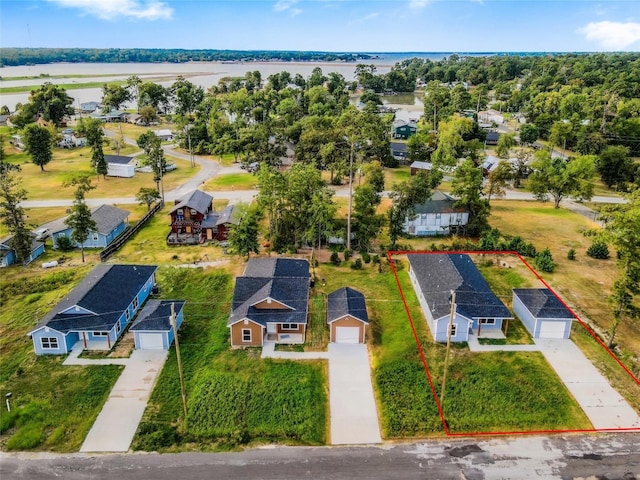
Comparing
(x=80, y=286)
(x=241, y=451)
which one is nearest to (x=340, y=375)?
(x=241, y=451)

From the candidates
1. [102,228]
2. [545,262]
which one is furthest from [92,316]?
[545,262]

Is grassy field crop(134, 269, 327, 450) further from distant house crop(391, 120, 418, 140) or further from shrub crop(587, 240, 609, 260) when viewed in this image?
→ distant house crop(391, 120, 418, 140)

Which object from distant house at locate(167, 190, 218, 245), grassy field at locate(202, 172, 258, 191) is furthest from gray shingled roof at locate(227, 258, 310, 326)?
grassy field at locate(202, 172, 258, 191)

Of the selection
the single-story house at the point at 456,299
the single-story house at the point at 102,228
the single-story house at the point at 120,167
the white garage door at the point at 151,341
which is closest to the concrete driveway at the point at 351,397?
the single-story house at the point at 456,299

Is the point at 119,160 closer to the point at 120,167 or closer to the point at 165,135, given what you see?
the point at 120,167

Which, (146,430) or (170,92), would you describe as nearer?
(146,430)

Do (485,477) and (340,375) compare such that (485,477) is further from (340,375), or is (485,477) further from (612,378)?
(612,378)
